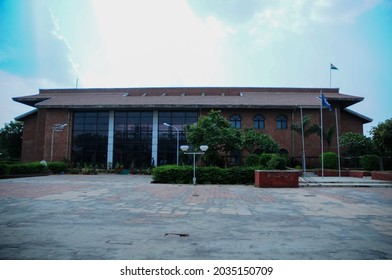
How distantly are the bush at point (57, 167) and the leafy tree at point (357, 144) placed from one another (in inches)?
1107

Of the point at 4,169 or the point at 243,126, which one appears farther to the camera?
the point at 243,126

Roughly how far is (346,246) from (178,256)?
104 inches

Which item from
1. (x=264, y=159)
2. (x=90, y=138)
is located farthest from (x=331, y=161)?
(x=90, y=138)

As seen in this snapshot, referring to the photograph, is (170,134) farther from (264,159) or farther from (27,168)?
(27,168)

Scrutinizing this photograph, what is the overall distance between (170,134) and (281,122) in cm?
1230

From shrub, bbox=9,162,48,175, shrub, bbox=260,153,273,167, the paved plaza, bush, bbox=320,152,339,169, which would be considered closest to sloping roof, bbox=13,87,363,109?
bush, bbox=320,152,339,169

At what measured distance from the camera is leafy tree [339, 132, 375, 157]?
22734mm

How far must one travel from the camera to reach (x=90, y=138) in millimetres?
29062

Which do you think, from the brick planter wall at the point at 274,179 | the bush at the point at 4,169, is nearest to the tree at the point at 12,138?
the bush at the point at 4,169

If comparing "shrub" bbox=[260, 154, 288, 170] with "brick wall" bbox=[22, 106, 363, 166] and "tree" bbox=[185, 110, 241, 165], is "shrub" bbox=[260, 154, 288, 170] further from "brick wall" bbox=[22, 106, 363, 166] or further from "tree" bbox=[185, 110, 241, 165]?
"brick wall" bbox=[22, 106, 363, 166]

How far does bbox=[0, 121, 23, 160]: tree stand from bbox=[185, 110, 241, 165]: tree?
3221 centimetres

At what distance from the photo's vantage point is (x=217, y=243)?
13.4ft

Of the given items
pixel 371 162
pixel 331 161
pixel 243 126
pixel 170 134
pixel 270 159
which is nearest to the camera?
pixel 270 159

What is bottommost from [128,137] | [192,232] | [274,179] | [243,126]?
[192,232]
